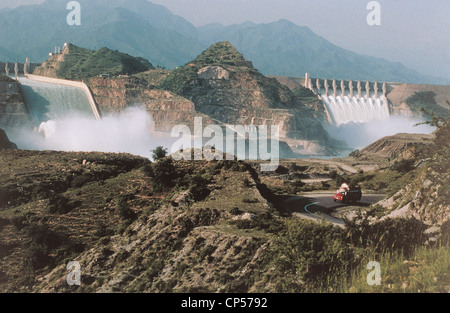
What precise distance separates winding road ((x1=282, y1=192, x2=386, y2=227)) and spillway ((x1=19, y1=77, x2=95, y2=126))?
7983 cm

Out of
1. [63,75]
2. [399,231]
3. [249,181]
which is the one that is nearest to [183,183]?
[249,181]

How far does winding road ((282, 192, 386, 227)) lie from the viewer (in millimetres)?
29239

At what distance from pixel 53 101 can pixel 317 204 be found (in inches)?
3472

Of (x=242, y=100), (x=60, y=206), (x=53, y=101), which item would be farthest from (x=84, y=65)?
(x=60, y=206)

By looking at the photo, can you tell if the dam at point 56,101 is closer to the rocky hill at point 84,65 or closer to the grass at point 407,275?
the rocky hill at point 84,65

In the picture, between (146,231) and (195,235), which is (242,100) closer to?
(146,231)

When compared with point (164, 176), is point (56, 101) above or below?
above

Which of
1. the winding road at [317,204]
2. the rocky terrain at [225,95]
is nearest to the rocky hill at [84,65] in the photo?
the rocky terrain at [225,95]

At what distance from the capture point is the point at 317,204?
108ft

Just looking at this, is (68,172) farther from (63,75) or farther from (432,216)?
(63,75)

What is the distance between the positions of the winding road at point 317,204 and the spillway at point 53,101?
7983cm

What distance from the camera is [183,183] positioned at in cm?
2806

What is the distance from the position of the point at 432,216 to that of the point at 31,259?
16.8 metres

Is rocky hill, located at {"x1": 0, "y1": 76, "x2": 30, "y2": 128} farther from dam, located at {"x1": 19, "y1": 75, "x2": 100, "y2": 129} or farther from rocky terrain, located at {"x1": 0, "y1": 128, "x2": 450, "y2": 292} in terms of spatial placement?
rocky terrain, located at {"x1": 0, "y1": 128, "x2": 450, "y2": 292}
